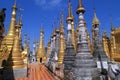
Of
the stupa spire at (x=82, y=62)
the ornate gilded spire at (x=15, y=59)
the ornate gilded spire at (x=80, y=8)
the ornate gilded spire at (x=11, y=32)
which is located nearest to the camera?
the stupa spire at (x=82, y=62)

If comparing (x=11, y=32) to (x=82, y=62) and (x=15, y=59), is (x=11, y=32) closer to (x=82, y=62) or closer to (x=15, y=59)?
(x=15, y=59)

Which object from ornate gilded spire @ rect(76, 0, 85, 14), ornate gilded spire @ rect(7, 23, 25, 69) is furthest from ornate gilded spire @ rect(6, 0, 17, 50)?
ornate gilded spire @ rect(76, 0, 85, 14)

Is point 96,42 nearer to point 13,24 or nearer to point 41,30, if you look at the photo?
point 13,24

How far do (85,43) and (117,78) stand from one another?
123 inches

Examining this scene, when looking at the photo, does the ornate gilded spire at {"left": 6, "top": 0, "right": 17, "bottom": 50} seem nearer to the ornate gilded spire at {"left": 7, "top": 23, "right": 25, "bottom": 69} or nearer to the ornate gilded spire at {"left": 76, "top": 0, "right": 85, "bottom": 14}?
the ornate gilded spire at {"left": 7, "top": 23, "right": 25, "bottom": 69}

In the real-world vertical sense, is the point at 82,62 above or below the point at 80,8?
below

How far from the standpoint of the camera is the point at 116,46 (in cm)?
2619

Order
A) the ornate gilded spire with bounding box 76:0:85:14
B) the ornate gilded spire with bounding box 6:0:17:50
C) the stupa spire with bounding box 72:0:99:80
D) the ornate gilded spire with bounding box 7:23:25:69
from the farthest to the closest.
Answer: the ornate gilded spire with bounding box 6:0:17:50, the ornate gilded spire with bounding box 7:23:25:69, the ornate gilded spire with bounding box 76:0:85:14, the stupa spire with bounding box 72:0:99:80

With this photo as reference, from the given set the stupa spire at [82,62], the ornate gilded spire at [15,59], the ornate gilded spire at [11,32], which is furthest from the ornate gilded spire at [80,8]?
the ornate gilded spire at [11,32]

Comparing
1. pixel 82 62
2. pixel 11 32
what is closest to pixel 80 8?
pixel 82 62

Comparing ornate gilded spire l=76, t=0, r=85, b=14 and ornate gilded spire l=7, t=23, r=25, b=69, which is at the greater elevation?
ornate gilded spire l=76, t=0, r=85, b=14

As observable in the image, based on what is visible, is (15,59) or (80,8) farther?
(15,59)

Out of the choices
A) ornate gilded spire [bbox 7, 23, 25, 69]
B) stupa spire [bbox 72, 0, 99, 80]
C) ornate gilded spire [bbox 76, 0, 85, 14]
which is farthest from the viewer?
ornate gilded spire [bbox 7, 23, 25, 69]

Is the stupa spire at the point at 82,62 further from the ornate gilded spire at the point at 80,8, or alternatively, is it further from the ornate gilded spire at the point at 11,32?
the ornate gilded spire at the point at 11,32
